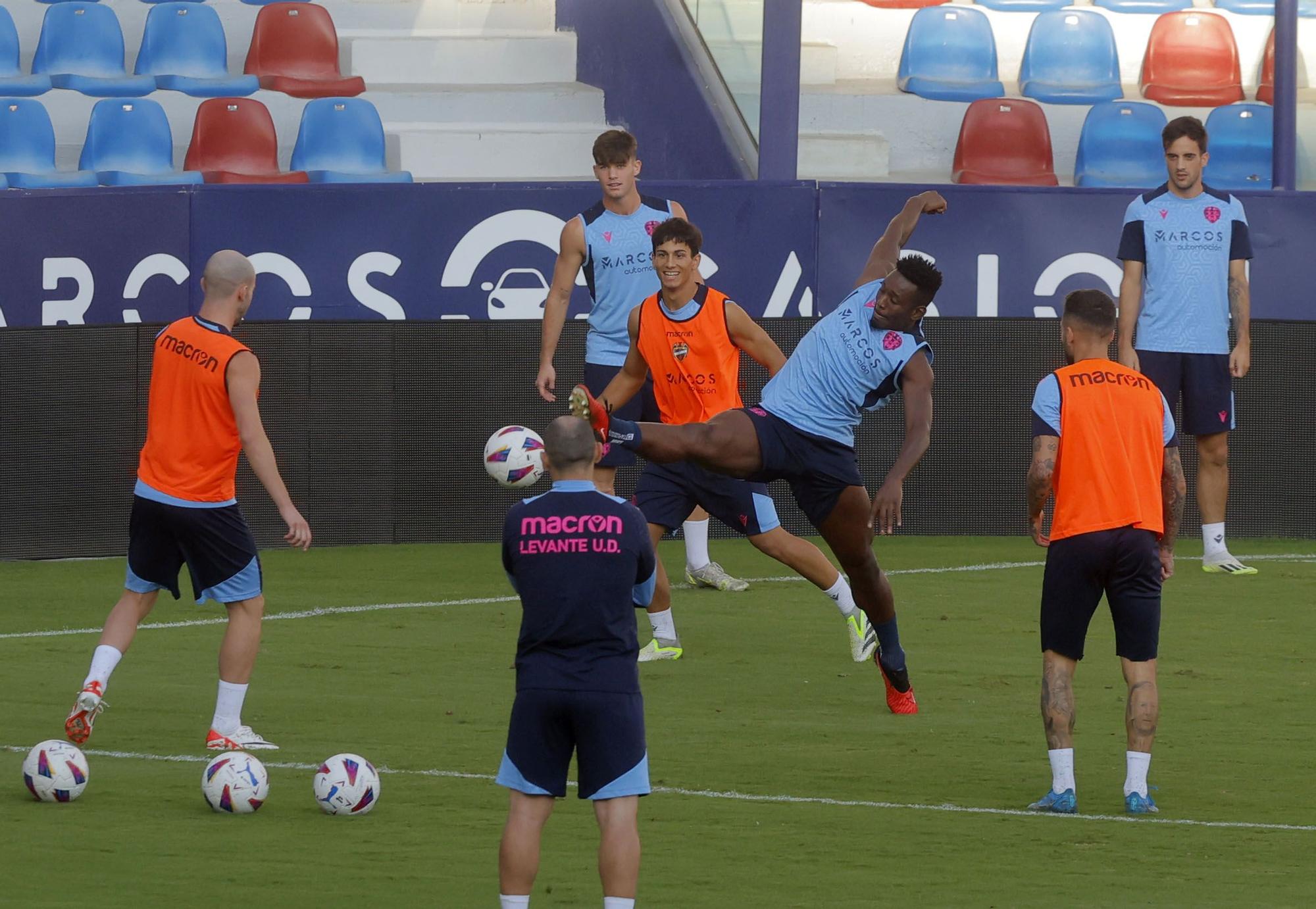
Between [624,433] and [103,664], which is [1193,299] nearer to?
[624,433]

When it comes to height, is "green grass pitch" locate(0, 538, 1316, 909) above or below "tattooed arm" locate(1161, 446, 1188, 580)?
below

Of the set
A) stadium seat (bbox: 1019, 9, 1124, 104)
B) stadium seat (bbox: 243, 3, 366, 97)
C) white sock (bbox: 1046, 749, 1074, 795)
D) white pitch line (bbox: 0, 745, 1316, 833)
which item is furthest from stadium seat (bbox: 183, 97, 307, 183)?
white sock (bbox: 1046, 749, 1074, 795)

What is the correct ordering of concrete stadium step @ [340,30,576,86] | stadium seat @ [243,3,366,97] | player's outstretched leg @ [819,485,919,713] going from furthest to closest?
1. concrete stadium step @ [340,30,576,86]
2. stadium seat @ [243,3,366,97]
3. player's outstretched leg @ [819,485,919,713]

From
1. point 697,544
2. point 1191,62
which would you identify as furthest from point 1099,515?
point 1191,62

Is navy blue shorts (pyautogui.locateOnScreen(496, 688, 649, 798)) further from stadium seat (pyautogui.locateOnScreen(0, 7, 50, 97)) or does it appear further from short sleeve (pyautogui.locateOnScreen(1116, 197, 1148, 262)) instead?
stadium seat (pyautogui.locateOnScreen(0, 7, 50, 97))

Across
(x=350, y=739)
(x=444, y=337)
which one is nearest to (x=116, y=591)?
(x=444, y=337)

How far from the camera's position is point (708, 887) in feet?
20.4

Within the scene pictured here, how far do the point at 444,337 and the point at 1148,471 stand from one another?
789 centimetres

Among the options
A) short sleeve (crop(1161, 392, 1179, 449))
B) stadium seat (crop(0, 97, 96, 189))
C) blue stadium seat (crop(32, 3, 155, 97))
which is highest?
blue stadium seat (crop(32, 3, 155, 97))

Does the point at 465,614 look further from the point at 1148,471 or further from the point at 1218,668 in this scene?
the point at 1148,471

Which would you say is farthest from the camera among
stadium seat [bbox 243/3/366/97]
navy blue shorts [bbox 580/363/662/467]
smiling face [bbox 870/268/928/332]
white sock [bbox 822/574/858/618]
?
stadium seat [bbox 243/3/366/97]

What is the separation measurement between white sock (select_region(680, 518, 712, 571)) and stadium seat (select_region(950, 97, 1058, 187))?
20.1 feet

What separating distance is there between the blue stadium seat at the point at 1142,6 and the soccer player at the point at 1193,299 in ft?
25.4

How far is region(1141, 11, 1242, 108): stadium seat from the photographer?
18.6 m
